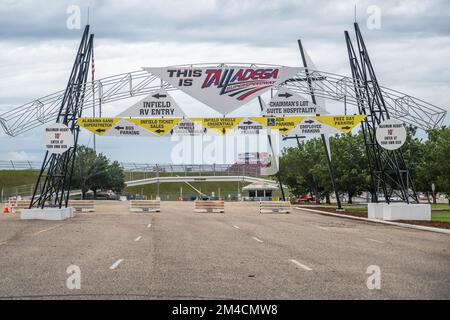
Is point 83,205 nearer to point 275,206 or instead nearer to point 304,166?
point 275,206

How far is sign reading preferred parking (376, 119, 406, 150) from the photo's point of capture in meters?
35.4

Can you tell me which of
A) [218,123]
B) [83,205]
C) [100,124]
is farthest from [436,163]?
[100,124]

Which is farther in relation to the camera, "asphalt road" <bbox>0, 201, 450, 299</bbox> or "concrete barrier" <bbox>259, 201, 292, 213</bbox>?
"concrete barrier" <bbox>259, 201, 292, 213</bbox>

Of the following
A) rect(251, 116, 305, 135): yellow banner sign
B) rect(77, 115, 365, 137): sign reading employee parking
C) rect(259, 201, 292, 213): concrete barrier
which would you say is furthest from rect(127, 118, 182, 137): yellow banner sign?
rect(259, 201, 292, 213): concrete barrier

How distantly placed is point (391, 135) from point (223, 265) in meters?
23.3

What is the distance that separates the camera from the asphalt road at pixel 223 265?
10.5 m

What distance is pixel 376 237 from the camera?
2369 cm

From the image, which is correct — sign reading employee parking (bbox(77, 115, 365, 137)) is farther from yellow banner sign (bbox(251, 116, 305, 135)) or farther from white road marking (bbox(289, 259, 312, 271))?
white road marking (bbox(289, 259, 312, 271))

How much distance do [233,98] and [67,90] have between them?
917 centimetres

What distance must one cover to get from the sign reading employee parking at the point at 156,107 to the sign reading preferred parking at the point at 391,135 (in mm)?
10984

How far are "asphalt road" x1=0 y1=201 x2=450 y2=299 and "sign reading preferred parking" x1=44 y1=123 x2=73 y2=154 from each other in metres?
11.3

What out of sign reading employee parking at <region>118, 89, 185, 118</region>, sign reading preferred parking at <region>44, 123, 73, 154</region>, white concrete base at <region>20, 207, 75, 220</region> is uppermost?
sign reading employee parking at <region>118, 89, 185, 118</region>

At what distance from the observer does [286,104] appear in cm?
3753
